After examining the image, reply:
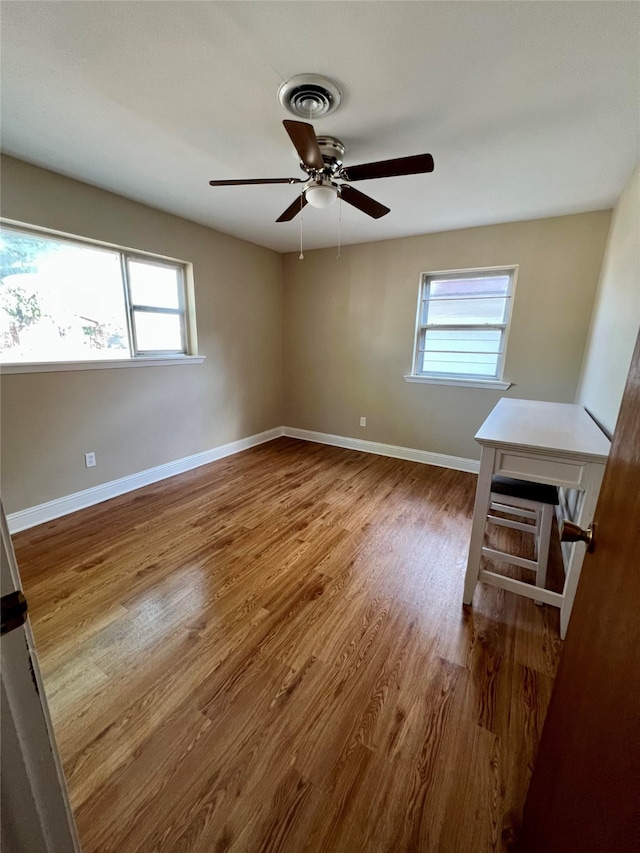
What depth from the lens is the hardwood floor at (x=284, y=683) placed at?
0.98 meters

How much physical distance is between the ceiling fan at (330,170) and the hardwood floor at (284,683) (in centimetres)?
216

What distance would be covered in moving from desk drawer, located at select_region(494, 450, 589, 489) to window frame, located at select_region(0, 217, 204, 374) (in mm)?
2901

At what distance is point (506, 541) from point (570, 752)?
6.46 ft

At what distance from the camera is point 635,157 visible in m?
1.95

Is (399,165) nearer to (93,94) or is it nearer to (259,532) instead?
(93,94)

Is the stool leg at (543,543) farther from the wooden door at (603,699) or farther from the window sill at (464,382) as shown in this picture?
the window sill at (464,382)

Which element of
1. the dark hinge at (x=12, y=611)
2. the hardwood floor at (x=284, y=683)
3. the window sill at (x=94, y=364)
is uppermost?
the window sill at (x=94, y=364)

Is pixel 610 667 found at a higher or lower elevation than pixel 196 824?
higher

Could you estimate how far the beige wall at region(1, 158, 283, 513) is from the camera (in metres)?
2.30

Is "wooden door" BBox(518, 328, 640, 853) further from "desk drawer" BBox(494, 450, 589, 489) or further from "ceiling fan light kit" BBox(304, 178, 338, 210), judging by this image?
"ceiling fan light kit" BBox(304, 178, 338, 210)

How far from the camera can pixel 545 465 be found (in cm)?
147

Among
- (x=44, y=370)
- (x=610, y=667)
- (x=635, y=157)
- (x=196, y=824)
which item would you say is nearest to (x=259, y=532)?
(x=196, y=824)

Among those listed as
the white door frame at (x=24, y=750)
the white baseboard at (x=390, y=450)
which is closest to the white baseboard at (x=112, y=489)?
the white baseboard at (x=390, y=450)

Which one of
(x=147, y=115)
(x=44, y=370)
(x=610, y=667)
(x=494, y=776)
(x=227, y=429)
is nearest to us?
(x=610, y=667)
